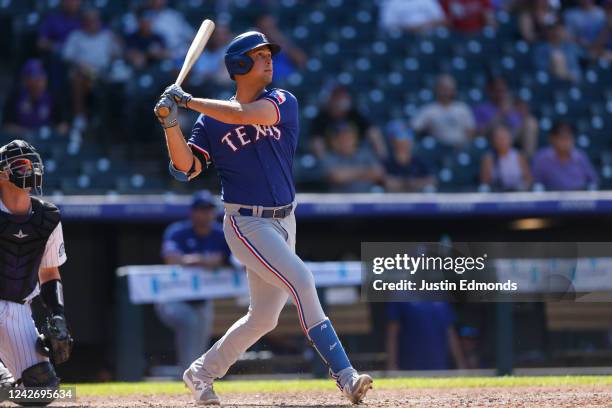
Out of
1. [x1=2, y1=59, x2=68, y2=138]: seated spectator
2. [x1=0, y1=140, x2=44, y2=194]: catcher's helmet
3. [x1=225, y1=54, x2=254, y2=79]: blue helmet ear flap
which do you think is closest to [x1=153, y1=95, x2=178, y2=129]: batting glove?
[x1=225, y1=54, x2=254, y2=79]: blue helmet ear flap

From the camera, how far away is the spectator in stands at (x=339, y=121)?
9750mm

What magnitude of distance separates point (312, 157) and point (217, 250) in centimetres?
175

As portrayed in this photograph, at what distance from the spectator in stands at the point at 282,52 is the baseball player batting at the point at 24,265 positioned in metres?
5.87

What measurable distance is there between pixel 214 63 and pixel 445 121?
85.2 inches

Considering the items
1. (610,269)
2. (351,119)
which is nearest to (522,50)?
(351,119)

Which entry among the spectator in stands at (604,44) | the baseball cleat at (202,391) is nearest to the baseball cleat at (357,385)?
the baseball cleat at (202,391)

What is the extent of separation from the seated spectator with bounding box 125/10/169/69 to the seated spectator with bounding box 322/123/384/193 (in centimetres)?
191

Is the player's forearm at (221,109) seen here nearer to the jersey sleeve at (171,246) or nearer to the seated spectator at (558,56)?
the jersey sleeve at (171,246)

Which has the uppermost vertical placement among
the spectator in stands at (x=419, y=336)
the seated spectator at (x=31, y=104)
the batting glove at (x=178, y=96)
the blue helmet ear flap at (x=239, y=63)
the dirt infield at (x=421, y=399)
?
the blue helmet ear flap at (x=239, y=63)

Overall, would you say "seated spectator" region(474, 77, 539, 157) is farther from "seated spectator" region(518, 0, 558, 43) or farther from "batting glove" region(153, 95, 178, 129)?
"batting glove" region(153, 95, 178, 129)

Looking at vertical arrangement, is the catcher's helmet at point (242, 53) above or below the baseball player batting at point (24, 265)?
above

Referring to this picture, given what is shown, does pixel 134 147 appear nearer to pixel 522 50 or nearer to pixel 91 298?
pixel 91 298

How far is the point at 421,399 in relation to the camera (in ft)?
16.8

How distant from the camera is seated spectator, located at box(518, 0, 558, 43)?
39.5 feet
